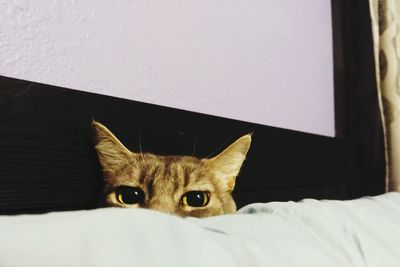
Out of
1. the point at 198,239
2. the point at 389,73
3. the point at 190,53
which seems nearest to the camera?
the point at 198,239

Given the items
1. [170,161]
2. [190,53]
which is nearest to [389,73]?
[190,53]

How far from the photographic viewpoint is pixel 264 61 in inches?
41.0

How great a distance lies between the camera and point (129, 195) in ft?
1.99

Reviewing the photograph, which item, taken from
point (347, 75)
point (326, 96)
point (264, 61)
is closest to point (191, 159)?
point (264, 61)

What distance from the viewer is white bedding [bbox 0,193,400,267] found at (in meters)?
0.30

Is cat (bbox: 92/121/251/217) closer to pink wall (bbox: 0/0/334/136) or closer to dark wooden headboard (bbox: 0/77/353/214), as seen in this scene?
dark wooden headboard (bbox: 0/77/353/214)

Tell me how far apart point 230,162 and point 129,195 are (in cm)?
22

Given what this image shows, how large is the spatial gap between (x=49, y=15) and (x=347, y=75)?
1.07 meters

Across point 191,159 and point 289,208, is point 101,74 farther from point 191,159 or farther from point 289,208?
point 289,208

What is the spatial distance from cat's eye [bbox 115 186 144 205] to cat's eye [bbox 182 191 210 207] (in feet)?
0.23

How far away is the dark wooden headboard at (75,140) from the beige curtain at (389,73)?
1.90ft

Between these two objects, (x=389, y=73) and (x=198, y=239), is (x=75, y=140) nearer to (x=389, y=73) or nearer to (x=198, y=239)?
(x=198, y=239)

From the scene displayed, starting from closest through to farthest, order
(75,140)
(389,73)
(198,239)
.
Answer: (198,239)
(75,140)
(389,73)

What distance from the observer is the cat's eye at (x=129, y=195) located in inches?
23.7
